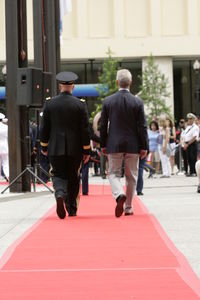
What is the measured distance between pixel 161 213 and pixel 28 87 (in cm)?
696

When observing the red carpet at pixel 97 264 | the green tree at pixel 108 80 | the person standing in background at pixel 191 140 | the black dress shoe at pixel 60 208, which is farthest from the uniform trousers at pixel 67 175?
the green tree at pixel 108 80

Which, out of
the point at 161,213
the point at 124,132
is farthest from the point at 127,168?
the point at 161,213

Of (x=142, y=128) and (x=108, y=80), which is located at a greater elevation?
(x=108, y=80)

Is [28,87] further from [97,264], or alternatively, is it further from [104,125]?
[97,264]

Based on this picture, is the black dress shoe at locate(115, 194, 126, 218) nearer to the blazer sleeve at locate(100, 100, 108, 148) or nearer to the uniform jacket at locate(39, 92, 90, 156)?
the uniform jacket at locate(39, 92, 90, 156)

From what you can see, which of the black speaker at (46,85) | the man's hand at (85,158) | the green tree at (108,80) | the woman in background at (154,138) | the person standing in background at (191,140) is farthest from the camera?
the green tree at (108,80)

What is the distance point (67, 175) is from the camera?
12820mm

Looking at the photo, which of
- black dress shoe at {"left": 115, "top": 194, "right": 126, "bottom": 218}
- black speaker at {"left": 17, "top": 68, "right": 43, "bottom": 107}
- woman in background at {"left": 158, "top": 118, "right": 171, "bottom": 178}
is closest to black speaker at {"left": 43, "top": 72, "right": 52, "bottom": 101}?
black speaker at {"left": 17, "top": 68, "right": 43, "bottom": 107}

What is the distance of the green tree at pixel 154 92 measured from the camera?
154ft

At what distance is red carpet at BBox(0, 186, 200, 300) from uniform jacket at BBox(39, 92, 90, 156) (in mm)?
1147

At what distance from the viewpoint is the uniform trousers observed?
1269 cm

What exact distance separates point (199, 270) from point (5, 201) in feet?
32.1

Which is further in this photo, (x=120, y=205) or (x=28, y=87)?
(x=28, y=87)

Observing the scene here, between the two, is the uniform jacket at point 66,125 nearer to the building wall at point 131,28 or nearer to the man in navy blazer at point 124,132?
the man in navy blazer at point 124,132
